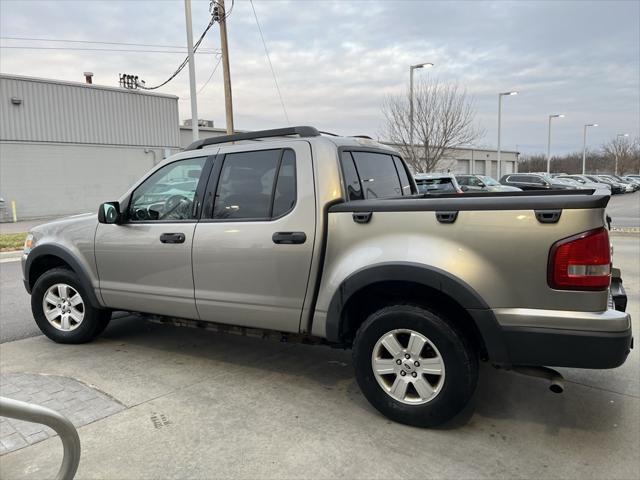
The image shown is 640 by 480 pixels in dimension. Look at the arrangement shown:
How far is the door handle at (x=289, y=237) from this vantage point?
3449 millimetres

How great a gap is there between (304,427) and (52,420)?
178 centimetres

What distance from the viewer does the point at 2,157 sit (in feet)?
65.4

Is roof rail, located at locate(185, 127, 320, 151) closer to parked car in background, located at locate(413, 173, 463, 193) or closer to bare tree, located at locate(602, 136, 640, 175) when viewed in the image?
parked car in background, located at locate(413, 173, 463, 193)

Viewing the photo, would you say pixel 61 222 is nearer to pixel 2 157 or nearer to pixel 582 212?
pixel 582 212

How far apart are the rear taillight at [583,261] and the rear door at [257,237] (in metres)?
1.51

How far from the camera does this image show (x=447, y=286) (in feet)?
9.65

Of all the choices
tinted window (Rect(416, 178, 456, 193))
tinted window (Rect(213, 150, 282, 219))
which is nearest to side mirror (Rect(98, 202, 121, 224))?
tinted window (Rect(213, 150, 282, 219))

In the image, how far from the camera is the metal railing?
5.43ft

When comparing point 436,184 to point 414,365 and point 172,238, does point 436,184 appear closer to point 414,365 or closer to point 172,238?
point 172,238

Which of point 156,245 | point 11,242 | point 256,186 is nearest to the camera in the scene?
point 256,186

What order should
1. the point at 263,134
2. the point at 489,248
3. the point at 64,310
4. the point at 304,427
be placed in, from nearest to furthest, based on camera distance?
1. the point at 489,248
2. the point at 304,427
3. the point at 263,134
4. the point at 64,310

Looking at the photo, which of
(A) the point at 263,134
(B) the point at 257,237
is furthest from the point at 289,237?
(A) the point at 263,134

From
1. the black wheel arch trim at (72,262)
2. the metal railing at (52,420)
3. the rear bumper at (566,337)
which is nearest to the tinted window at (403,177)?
the rear bumper at (566,337)

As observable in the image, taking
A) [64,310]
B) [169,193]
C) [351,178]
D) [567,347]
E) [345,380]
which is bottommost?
[345,380]
